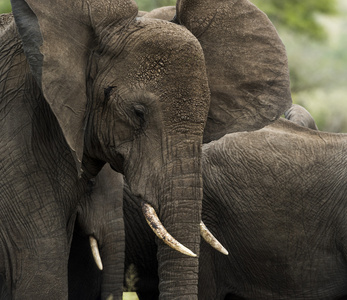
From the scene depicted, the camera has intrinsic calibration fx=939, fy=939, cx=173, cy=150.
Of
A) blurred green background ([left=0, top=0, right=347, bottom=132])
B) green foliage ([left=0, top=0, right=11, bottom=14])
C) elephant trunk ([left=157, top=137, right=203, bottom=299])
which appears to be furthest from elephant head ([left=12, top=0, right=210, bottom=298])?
blurred green background ([left=0, top=0, right=347, bottom=132])

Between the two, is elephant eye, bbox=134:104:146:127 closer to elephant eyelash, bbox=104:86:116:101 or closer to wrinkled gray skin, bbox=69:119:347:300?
elephant eyelash, bbox=104:86:116:101

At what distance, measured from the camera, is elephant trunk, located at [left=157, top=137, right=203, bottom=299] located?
3.58 metres

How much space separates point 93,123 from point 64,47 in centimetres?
33

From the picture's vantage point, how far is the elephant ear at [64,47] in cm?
354

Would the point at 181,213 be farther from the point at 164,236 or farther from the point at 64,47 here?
the point at 64,47

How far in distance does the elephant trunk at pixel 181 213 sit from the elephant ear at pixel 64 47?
0.37 m

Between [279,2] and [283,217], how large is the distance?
1106 centimetres

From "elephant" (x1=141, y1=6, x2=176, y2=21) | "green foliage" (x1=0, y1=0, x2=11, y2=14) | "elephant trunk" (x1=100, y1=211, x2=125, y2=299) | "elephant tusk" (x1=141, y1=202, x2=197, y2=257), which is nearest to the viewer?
"elephant tusk" (x1=141, y1=202, x2=197, y2=257)

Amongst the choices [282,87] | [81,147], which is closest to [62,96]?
[81,147]

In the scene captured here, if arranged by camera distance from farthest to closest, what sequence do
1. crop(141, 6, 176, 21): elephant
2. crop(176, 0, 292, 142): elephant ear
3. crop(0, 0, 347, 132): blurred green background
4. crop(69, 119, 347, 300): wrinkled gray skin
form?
1. crop(0, 0, 347, 132): blurred green background
2. crop(69, 119, 347, 300): wrinkled gray skin
3. crop(141, 6, 176, 21): elephant
4. crop(176, 0, 292, 142): elephant ear

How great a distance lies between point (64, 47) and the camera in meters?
3.61

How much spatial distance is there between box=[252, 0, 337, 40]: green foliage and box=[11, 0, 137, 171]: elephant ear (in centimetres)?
1138

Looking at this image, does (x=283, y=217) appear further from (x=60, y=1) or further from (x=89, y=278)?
(x=60, y=1)

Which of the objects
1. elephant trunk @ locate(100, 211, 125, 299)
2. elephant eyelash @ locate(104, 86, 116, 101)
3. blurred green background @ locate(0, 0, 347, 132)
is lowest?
elephant trunk @ locate(100, 211, 125, 299)
